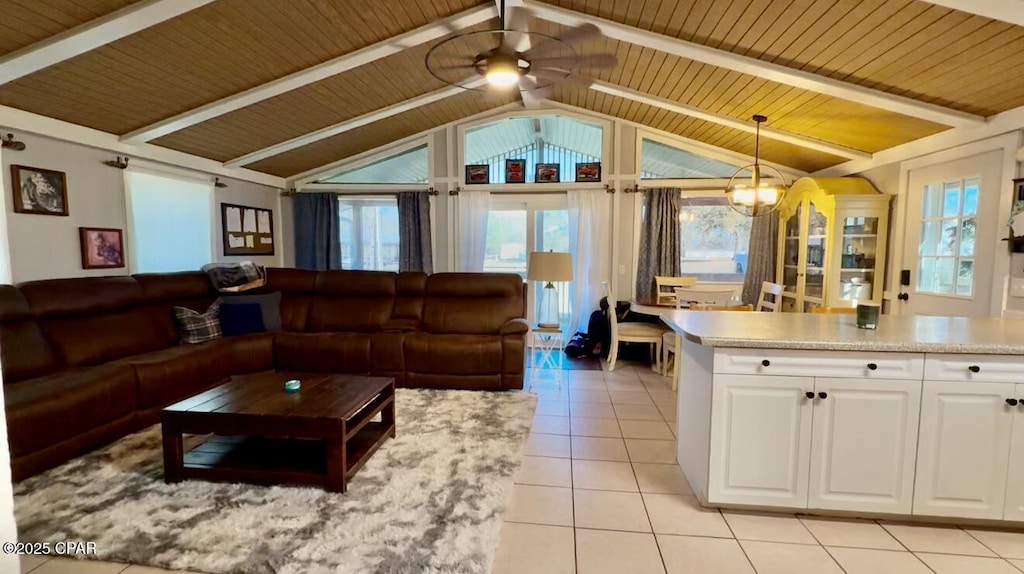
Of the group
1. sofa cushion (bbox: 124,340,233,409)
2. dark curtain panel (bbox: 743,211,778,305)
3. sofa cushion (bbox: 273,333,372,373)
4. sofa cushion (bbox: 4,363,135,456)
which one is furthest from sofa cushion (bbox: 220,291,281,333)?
dark curtain panel (bbox: 743,211,778,305)

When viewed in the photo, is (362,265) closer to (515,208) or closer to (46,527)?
(515,208)

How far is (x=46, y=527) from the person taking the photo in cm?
209

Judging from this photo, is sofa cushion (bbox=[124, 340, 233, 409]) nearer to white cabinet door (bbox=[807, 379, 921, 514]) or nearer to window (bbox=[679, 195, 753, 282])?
white cabinet door (bbox=[807, 379, 921, 514])

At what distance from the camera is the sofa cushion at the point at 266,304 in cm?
Answer: 436

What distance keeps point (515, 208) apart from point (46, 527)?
193 inches

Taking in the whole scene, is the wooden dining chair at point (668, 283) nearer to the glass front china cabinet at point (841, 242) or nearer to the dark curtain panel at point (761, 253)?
the dark curtain panel at point (761, 253)

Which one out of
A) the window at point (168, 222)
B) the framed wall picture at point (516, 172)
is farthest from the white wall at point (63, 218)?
the framed wall picture at point (516, 172)

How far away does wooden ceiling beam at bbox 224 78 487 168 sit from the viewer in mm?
4901

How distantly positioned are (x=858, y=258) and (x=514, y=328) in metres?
3.27

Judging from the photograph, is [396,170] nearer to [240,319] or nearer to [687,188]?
[240,319]

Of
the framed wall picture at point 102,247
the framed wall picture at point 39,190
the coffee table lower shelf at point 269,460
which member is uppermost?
the framed wall picture at point 39,190

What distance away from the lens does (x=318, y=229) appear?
6.17 m

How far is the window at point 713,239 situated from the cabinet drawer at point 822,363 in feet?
12.2

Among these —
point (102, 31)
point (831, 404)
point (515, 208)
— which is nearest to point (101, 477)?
point (102, 31)
